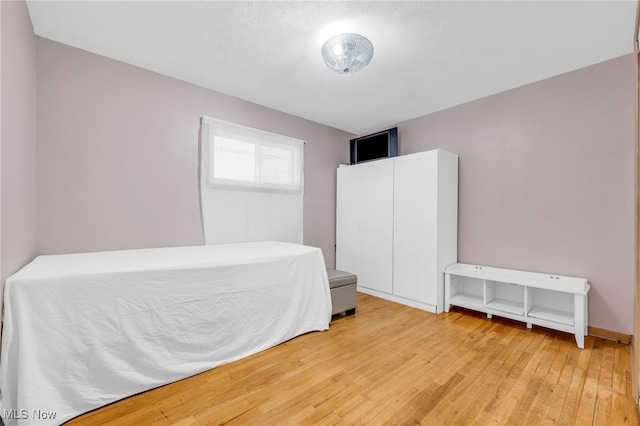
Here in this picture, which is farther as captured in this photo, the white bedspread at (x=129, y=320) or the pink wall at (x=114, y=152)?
the pink wall at (x=114, y=152)

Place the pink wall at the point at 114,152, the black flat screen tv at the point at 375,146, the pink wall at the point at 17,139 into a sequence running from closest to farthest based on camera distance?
the pink wall at the point at 17,139 → the pink wall at the point at 114,152 → the black flat screen tv at the point at 375,146

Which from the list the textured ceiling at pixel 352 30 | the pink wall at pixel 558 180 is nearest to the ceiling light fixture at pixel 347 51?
the textured ceiling at pixel 352 30

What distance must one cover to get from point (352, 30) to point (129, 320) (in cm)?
251

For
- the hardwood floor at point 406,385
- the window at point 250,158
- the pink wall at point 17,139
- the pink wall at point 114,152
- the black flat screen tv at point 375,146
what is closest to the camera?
the pink wall at point 17,139

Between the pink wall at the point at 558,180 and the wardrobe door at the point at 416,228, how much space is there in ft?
1.90

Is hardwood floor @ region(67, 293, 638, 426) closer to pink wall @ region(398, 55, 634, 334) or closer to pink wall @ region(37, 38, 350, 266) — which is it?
pink wall @ region(398, 55, 634, 334)

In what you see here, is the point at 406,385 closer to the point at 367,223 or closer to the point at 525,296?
the point at 525,296

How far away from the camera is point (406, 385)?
182 centimetres

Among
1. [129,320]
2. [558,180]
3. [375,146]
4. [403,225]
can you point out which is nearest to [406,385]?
[129,320]

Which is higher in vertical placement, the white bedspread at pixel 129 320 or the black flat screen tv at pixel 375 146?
the black flat screen tv at pixel 375 146

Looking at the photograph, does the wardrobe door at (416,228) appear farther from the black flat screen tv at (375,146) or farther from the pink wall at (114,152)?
the pink wall at (114,152)

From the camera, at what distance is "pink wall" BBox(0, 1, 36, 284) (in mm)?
1413

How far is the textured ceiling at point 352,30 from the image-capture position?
186 centimetres

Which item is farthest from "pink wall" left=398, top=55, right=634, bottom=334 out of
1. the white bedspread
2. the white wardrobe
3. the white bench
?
the white bedspread
